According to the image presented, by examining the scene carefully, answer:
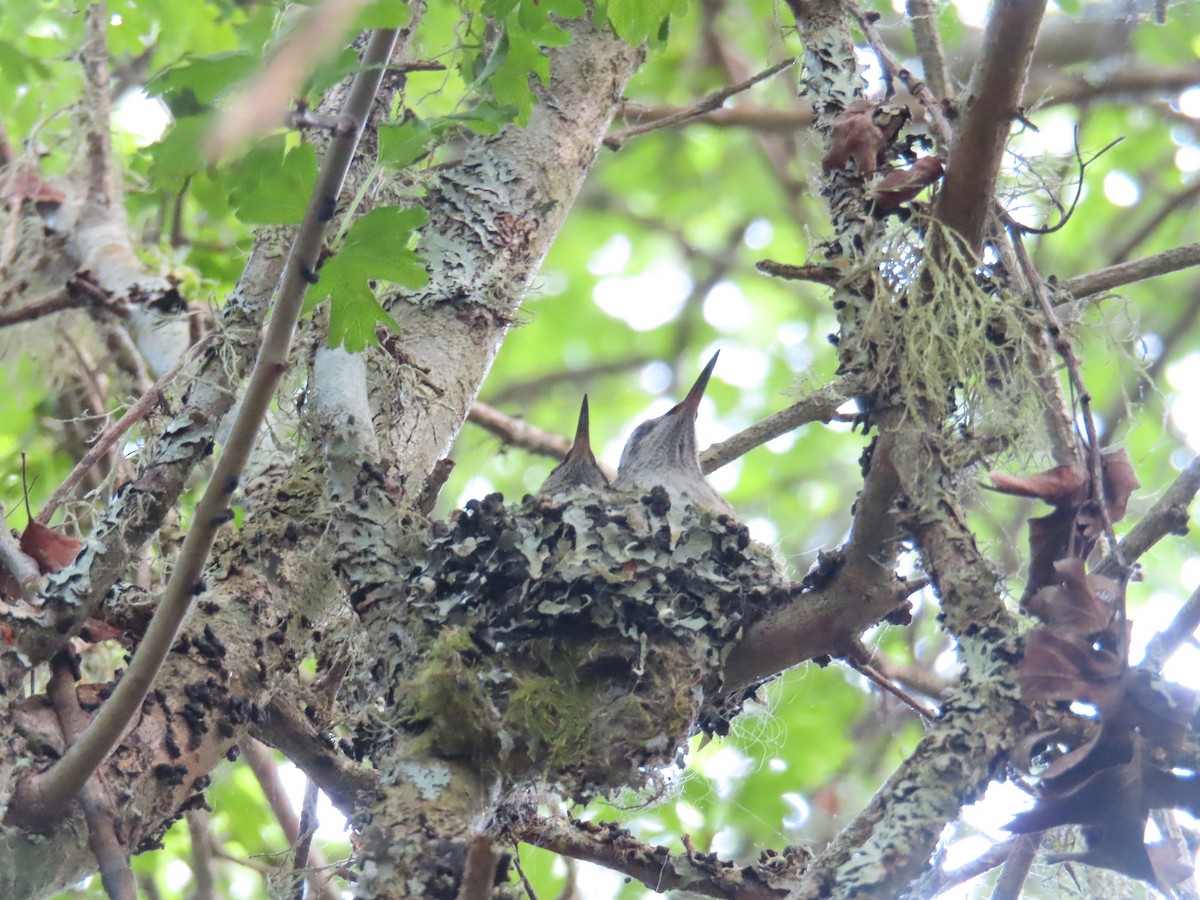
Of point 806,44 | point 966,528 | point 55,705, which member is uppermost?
point 806,44

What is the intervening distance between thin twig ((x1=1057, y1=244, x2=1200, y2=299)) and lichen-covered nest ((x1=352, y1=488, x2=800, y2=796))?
936 millimetres

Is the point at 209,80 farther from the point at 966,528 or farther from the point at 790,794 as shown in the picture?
the point at 790,794

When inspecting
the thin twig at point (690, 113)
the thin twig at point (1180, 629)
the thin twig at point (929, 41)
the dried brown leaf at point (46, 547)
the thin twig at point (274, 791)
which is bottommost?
the thin twig at point (1180, 629)

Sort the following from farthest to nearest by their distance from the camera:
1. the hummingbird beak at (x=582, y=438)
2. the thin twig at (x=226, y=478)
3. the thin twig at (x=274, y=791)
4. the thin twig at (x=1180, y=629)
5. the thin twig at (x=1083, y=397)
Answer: the hummingbird beak at (x=582, y=438) → the thin twig at (x=274, y=791) → the thin twig at (x=1083, y=397) → the thin twig at (x=1180, y=629) → the thin twig at (x=226, y=478)

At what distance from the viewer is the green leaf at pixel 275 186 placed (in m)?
1.75

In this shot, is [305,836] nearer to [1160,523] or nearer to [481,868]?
[481,868]

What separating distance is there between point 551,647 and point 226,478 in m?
0.71

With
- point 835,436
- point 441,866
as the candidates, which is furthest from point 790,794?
point 441,866

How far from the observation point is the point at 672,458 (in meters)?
3.72

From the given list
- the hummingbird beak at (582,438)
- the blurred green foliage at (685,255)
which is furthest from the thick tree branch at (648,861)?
the hummingbird beak at (582,438)

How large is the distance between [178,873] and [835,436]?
4.32 metres

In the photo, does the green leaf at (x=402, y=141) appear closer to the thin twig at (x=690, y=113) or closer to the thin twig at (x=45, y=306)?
the thin twig at (x=690, y=113)

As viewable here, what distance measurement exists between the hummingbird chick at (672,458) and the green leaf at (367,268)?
1037 millimetres

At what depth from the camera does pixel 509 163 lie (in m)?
3.15
